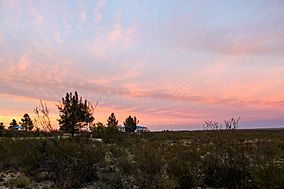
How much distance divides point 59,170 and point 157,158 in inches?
120

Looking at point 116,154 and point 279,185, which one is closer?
point 279,185

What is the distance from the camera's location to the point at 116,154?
1562 centimetres

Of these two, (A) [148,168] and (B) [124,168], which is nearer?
(A) [148,168]

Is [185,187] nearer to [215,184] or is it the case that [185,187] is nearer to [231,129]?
[215,184]

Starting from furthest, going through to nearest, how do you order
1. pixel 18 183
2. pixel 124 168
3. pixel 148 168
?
pixel 124 168 < pixel 148 168 < pixel 18 183

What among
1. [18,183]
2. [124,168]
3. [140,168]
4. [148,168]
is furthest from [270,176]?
[18,183]

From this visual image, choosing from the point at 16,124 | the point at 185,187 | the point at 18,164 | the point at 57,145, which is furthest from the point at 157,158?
the point at 16,124

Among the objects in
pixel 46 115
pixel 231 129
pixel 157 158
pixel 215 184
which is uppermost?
pixel 46 115

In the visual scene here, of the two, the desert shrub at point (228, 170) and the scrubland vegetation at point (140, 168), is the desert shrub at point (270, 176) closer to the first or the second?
the scrubland vegetation at point (140, 168)

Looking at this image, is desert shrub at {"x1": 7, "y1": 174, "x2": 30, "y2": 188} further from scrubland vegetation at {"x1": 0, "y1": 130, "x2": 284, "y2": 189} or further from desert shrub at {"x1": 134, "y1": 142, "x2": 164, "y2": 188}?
desert shrub at {"x1": 134, "y1": 142, "x2": 164, "y2": 188}

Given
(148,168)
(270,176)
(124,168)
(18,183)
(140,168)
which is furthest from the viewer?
(124,168)

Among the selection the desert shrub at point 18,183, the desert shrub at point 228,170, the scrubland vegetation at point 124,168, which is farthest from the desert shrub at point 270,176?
the desert shrub at point 18,183

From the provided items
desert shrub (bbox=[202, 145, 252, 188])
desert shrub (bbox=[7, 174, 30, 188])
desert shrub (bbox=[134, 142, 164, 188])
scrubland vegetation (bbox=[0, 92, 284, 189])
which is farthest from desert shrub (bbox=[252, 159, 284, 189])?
desert shrub (bbox=[7, 174, 30, 188])

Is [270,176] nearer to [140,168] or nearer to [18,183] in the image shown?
[140,168]
